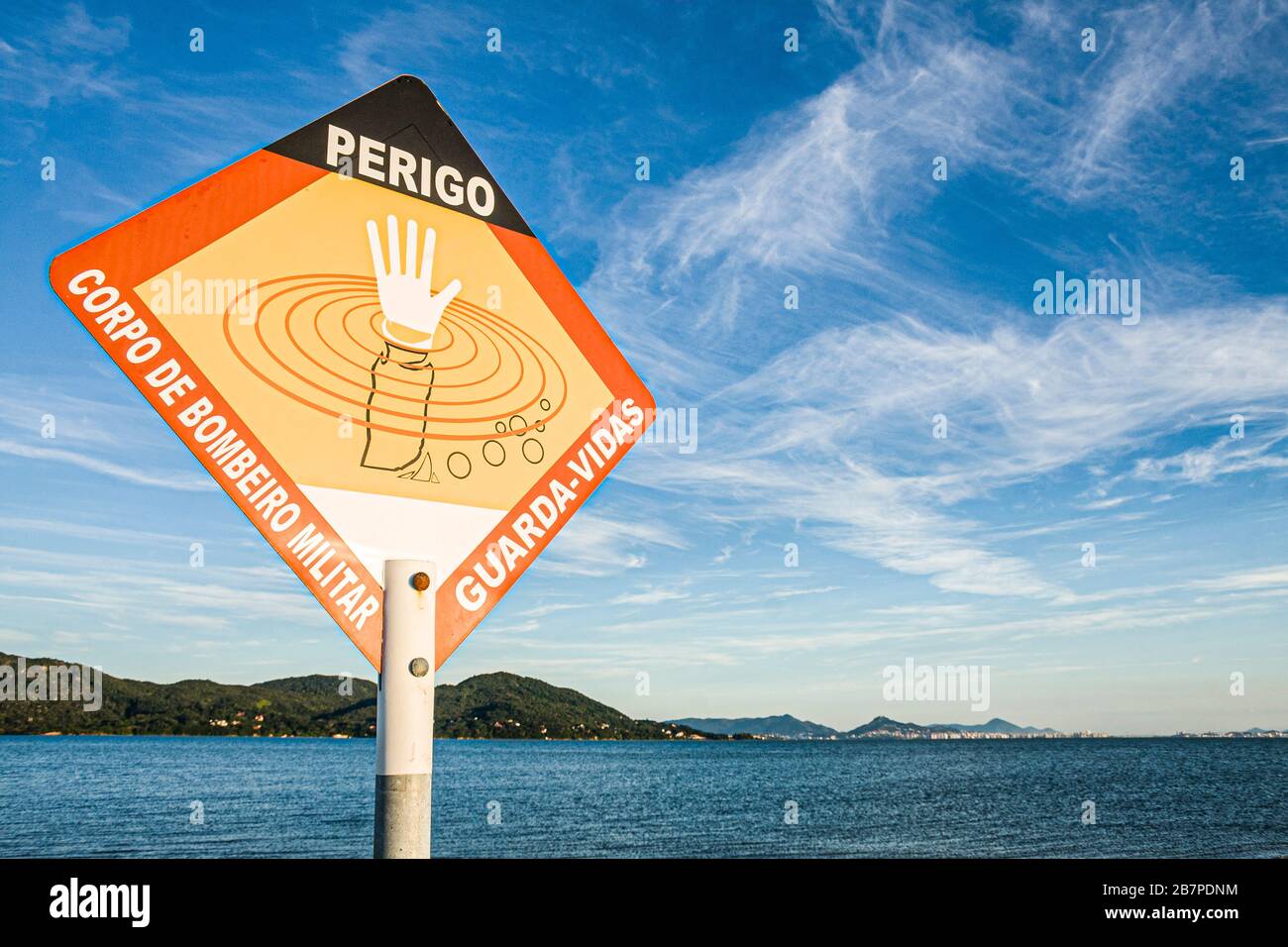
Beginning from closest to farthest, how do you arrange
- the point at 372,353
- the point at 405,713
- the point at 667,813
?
1. the point at 405,713
2. the point at 372,353
3. the point at 667,813

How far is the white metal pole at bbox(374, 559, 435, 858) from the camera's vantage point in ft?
4.33

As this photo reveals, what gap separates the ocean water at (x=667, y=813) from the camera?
39.1 m

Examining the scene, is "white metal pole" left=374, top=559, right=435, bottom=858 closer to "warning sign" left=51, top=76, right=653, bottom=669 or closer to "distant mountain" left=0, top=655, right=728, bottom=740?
"warning sign" left=51, top=76, right=653, bottom=669

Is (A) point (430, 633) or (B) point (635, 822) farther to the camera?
(B) point (635, 822)

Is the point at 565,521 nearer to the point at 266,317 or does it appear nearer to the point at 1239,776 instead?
the point at 266,317

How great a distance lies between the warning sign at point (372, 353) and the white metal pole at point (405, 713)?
0.15 ft

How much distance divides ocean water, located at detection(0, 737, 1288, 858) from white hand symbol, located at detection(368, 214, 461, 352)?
120 ft

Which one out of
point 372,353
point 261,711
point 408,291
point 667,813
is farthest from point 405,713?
point 261,711

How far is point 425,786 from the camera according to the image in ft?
4.40

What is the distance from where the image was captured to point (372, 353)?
1481mm

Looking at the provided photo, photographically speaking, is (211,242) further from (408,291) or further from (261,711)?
(261,711)

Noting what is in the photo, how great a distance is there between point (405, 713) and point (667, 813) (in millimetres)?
57087
